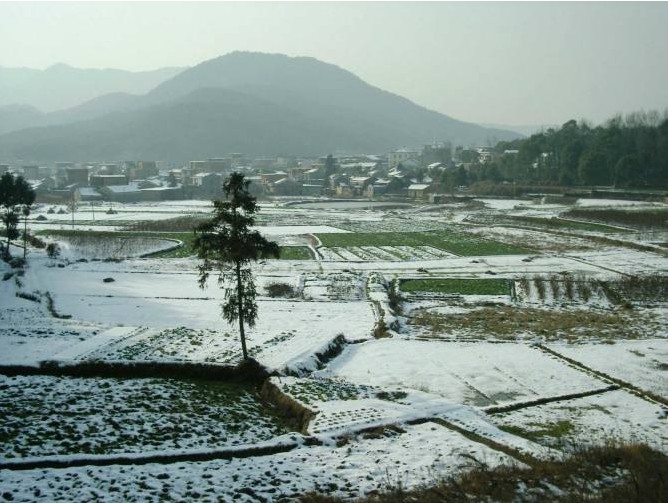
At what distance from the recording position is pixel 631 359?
2038 centimetres

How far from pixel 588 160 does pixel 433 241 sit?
39955mm

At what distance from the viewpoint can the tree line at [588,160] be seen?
7894cm

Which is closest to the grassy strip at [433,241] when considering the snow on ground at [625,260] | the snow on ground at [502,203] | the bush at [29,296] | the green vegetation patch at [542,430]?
the snow on ground at [625,260]

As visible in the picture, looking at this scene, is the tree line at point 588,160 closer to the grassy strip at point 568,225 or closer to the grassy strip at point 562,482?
the grassy strip at point 568,225

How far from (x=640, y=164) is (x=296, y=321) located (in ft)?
223

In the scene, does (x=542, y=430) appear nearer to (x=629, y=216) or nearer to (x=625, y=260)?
(x=625, y=260)

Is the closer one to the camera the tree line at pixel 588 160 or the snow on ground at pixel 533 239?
the snow on ground at pixel 533 239

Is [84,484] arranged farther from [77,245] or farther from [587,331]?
[77,245]

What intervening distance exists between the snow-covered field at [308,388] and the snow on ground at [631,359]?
0.08 metres

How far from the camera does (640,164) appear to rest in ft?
258

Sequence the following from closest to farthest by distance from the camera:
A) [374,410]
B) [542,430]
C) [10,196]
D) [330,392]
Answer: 1. [542,430]
2. [374,410]
3. [330,392]
4. [10,196]

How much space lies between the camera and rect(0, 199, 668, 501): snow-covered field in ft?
38.1

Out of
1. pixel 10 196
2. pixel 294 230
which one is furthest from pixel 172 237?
pixel 10 196

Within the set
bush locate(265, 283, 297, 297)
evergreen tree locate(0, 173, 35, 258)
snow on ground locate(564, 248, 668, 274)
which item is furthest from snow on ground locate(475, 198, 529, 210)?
evergreen tree locate(0, 173, 35, 258)
